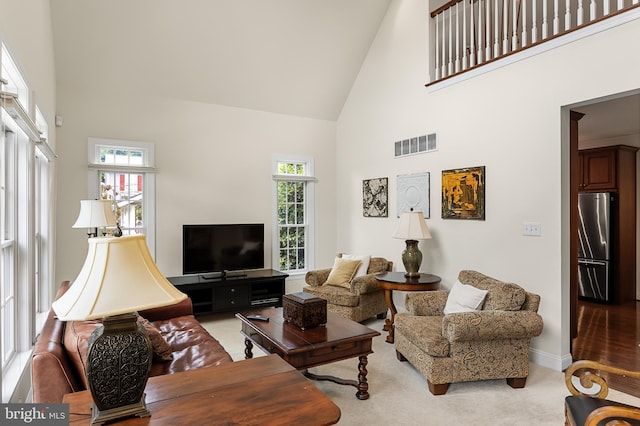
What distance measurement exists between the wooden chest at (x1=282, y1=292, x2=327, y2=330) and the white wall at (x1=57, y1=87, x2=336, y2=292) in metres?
2.73

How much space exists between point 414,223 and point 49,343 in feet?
11.4

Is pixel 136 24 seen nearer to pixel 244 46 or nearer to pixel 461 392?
pixel 244 46

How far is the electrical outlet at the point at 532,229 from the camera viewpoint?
3.55 meters

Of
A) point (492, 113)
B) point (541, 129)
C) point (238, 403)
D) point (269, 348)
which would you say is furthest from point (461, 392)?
point (492, 113)

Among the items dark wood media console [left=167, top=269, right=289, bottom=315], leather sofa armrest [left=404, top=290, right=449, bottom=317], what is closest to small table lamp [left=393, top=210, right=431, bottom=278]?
leather sofa armrest [left=404, top=290, right=449, bottom=317]

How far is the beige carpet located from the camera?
258 cm

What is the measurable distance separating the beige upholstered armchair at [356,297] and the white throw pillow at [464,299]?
118 centimetres

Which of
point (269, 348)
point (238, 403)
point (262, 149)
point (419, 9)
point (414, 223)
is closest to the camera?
point (238, 403)

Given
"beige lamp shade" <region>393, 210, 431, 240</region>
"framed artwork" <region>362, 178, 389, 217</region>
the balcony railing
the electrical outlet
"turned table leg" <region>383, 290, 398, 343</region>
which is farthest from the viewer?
"framed artwork" <region>362, 178, 389, 217</region>

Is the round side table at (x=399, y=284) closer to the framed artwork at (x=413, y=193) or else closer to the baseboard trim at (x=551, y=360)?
the framed artwork at (x=413, y=193)

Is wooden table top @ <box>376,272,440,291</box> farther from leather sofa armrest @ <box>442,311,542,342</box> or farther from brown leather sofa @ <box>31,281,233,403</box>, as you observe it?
brown leather sofa @ <box>31,281,233,403</box>

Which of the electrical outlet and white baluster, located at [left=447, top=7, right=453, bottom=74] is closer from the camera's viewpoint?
the electrical outlet

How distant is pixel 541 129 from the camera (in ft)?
11.6

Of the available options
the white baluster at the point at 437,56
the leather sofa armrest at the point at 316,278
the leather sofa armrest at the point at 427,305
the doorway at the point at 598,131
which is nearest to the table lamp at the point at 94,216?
the leather sofa armrest at the point at 316,278
